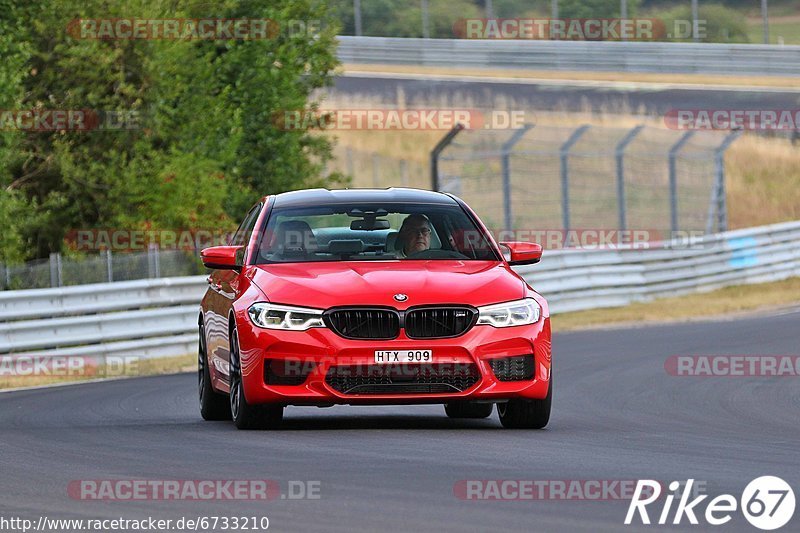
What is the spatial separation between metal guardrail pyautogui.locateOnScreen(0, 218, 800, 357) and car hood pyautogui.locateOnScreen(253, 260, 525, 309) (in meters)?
8.55

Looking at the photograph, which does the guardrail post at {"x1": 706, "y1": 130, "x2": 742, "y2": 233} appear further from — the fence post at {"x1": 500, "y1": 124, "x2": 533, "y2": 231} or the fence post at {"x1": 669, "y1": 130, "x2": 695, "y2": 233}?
the fence post at {"x1": 500, "y1": 124, "x2": 533, "y2": 231}

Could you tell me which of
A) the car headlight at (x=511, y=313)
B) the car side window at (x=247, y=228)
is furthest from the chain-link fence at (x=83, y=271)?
the car headlight at (x=511, y=313)

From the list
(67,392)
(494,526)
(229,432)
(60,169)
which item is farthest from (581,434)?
(60,169)

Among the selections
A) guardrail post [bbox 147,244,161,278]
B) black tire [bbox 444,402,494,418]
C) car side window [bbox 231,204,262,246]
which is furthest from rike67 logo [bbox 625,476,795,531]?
guardrail post [bbox 147,244,161,278]

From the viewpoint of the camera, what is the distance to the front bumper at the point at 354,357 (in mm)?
Result: 10289

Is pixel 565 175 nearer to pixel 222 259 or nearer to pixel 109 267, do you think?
pixel 109 267

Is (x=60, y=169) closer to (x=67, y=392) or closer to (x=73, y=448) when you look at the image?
(x=67, y=392)

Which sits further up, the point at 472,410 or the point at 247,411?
the point at 247,411

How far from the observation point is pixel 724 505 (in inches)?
288

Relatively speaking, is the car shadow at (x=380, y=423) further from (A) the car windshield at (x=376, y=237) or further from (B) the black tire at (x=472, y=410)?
(A) the car windshield at (x=376, y=237)

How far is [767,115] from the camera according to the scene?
49.7 m

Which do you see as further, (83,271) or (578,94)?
(578,94)

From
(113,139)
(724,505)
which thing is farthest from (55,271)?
(724,505)

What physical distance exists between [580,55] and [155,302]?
33.9 metres
